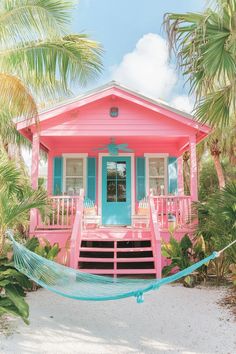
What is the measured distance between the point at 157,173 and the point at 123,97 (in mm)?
3075

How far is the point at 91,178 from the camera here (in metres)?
10.6

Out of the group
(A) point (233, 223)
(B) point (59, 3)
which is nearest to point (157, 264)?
(A) point (233, 223)

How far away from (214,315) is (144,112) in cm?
545

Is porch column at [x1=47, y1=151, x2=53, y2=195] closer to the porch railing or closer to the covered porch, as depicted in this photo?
the covered porch

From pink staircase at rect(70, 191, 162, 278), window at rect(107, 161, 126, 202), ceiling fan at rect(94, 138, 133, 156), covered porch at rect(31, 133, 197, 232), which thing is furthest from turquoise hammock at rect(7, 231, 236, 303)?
window at rect(107, 161, 126, 202)

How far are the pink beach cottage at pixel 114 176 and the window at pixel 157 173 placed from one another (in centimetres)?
3

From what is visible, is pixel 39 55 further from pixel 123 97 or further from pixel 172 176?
pixel 172 176

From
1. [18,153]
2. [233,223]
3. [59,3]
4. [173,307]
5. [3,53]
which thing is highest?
[59,3]

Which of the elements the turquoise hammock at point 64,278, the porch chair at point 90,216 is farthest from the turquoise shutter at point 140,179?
the turquoise hammock at point 64,278

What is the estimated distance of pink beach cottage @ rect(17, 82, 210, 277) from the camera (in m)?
8.20

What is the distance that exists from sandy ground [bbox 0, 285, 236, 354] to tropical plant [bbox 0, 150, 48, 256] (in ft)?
4.35

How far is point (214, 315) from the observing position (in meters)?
5.05

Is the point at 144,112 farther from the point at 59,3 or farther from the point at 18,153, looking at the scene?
the point at 18,153

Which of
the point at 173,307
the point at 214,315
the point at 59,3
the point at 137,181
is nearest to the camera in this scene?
the point at 214,315
